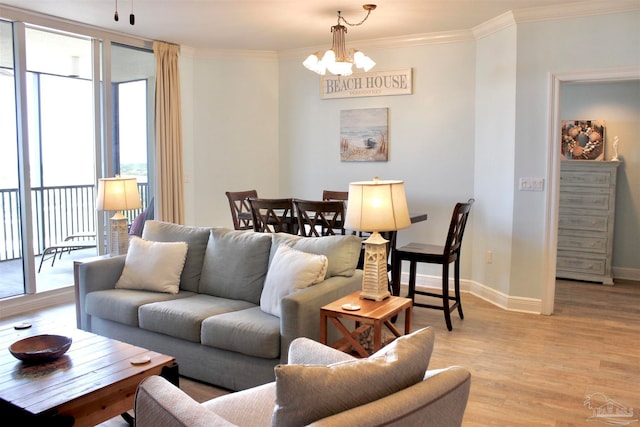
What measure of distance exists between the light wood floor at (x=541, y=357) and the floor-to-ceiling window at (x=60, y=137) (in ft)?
2.67

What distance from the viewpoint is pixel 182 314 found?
127 inches

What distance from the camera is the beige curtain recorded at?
579cm

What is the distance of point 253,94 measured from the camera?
639 cm

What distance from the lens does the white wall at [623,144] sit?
5.98 m

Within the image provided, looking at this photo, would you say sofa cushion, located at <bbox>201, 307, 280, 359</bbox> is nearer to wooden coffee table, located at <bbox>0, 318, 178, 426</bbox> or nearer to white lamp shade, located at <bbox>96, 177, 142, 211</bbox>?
wooden coffee table, located at <bbox>0, 318, 178, 426</bbox>

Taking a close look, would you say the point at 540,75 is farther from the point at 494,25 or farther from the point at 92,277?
the point at 92,277

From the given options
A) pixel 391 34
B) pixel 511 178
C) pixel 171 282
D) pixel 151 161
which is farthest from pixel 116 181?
pixel 511 178

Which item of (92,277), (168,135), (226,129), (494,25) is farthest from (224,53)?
(92,277)

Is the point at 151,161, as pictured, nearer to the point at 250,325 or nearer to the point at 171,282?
the point at 171,282

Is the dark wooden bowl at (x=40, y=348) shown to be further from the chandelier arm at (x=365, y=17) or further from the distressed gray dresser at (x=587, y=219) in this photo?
the distressed gray dresser at (x=587, y=219)

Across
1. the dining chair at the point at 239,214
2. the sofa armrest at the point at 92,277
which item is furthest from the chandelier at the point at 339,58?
the sofa armrest at the point at 92,277

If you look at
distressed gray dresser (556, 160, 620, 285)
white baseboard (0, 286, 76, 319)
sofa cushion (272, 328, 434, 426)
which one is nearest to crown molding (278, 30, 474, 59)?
distressed gray dresser (556, 160, 620, 285)

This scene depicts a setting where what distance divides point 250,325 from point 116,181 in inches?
82.1

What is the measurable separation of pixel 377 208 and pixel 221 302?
1.26 meters
